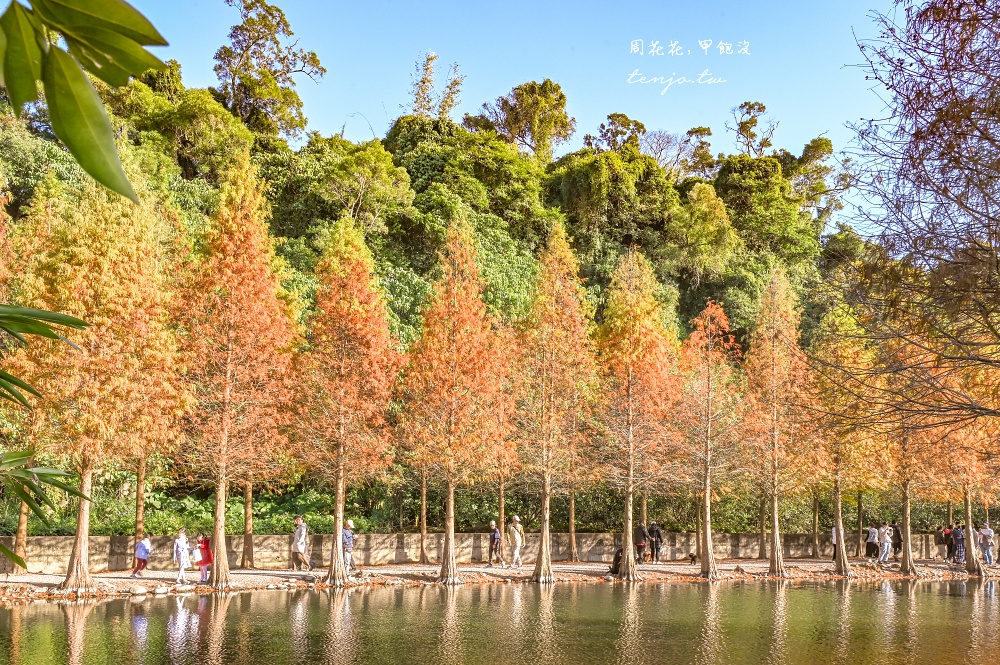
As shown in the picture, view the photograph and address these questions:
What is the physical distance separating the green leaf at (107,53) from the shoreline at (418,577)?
19768 mm

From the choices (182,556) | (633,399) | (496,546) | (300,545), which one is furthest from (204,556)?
(633,399)

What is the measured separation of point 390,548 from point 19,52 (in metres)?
28.8

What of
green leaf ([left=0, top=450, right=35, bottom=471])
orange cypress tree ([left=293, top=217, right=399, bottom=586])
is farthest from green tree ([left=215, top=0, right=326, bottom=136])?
green leaf ([left=0, top=450, right=35, bottom=471])

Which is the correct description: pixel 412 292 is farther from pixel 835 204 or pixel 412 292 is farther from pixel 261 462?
pixel 835 204

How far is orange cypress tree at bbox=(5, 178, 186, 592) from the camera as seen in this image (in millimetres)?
18938

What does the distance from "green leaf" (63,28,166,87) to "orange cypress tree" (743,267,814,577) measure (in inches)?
1099

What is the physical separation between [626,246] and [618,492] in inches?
731

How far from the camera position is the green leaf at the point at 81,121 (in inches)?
24.4

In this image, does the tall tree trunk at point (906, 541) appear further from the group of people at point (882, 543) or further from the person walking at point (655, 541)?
the person walking at point (655, 541)

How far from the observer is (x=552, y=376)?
25.5 meters

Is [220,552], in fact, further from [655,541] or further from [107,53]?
[107,53]

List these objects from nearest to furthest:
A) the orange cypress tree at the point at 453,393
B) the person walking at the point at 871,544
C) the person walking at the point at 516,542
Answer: the orange cypress tree at the point at 453,393
the person walking at the point at 516,542
the person walking at the point at 871,544

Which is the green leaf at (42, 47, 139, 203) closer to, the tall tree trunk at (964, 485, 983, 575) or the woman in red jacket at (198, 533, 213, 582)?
the woman in red jacket at (198, 533, 213, 582)

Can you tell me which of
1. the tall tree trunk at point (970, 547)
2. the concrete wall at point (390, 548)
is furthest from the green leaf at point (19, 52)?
the tall tree trunk at point (970, 547)
